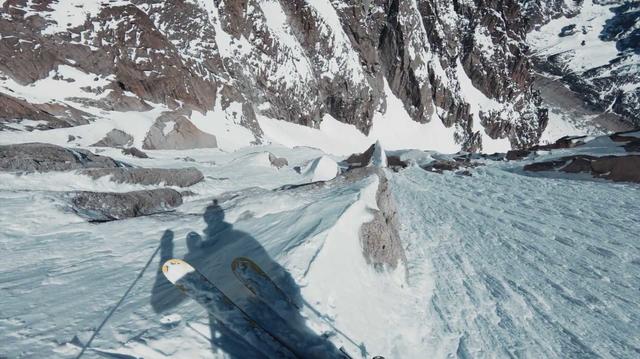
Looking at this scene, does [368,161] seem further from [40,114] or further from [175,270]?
[175,270]

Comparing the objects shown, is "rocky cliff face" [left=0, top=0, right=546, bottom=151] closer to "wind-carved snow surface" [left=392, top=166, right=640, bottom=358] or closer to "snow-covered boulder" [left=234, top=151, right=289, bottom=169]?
"snow-covered boulder" [left=234, top=151, right=289, bottom=169]

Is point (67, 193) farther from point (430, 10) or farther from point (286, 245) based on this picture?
point (430, 10)

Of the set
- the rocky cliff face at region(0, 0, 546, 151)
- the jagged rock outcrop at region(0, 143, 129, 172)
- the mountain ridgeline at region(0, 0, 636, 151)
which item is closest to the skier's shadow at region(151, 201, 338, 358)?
the jagged rock outcrop at region(0, 143, 129, 172)

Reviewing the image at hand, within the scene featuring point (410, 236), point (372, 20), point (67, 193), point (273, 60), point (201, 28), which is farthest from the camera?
point (372, 20)

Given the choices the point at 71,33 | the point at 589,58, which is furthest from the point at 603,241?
the point at 589,58

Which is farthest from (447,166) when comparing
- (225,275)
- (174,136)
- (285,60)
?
(285,60)

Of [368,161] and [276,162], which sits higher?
[276,162]

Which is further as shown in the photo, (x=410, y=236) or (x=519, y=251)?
(x=410, y=236)

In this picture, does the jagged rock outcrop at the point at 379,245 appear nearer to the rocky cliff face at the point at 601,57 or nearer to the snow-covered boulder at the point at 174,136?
the snow-covered boulder at the point at 174,136
